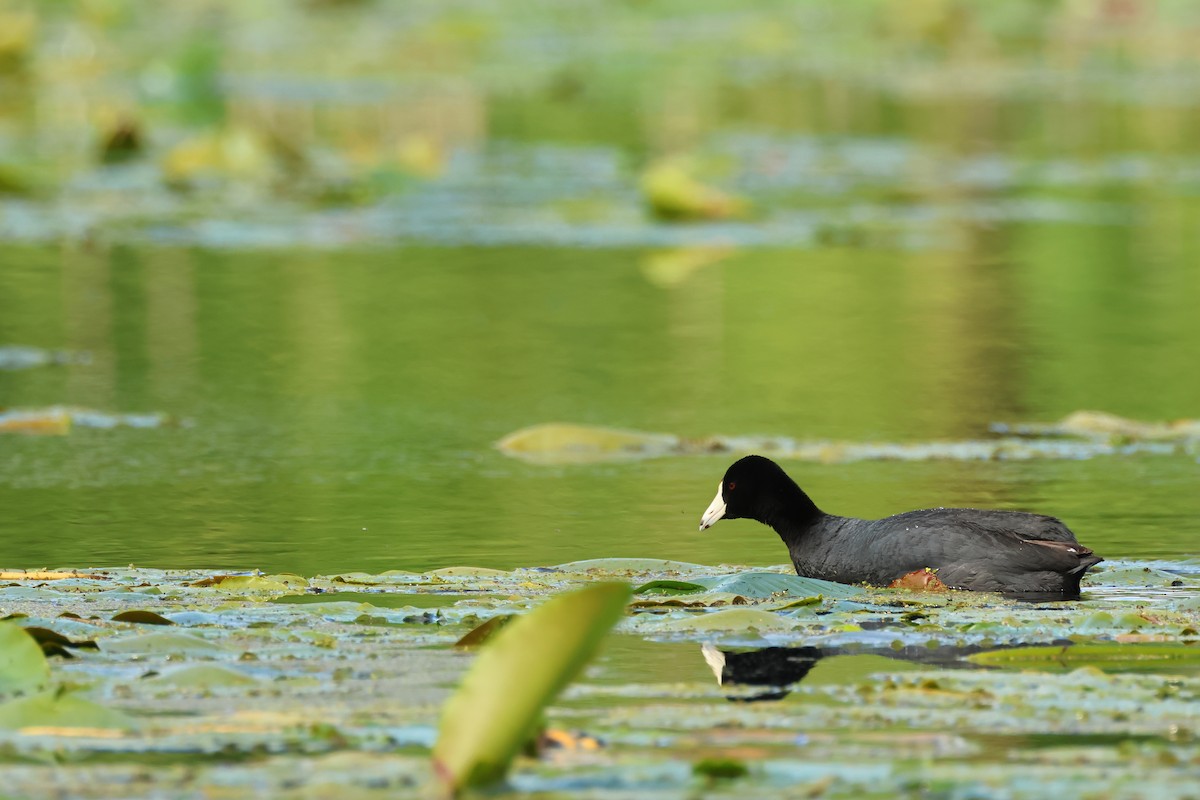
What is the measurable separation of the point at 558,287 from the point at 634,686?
9.06 metres

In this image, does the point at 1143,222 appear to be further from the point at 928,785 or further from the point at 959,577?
the point at 928,785

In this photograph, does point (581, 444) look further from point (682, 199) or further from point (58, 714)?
point (682, 199)

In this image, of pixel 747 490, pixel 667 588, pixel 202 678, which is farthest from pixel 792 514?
pixel 202 678

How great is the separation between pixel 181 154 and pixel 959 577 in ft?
39.7

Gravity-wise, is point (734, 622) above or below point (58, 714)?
below

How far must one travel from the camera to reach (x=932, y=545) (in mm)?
6598

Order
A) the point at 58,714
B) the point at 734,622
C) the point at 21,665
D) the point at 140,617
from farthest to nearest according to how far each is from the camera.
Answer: the point at 734,622 < the point at 140,617 < the point at 21,665 < the point at 58,714

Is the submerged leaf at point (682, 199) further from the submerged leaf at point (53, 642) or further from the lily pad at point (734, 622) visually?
the submerged leaf at point (53, 642)

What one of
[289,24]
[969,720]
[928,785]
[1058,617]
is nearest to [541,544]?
[1058,617]

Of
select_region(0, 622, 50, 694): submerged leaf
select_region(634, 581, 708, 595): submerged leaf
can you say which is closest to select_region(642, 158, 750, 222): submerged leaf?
select_region(634, 581, 708, 595): submerged leaf

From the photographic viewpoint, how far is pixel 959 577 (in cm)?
653

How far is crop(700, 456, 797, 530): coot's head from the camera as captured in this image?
713 cm

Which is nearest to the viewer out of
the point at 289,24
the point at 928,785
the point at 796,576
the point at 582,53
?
the point at 928,785

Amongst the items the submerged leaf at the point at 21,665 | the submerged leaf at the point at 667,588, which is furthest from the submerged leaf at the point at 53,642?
the submerged leaf at the point at 667,588
